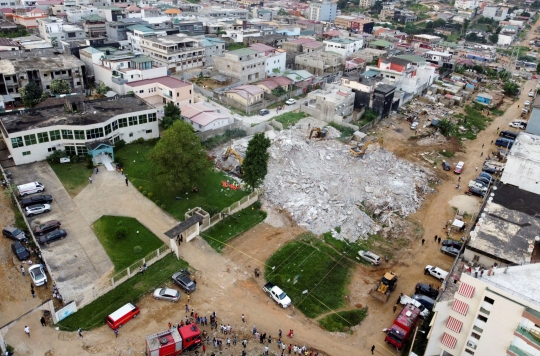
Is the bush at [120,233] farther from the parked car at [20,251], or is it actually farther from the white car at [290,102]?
the white car at [290,102]

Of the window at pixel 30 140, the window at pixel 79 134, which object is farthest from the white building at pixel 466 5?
the window at pixel 30 140

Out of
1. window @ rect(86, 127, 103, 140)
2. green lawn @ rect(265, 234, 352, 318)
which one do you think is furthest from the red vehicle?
window @ rect(86, 127, 103, 140)

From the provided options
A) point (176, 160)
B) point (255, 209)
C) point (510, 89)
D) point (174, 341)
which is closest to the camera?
point (174, 341)

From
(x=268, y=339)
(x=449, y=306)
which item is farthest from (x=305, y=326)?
(x=449, y=306)

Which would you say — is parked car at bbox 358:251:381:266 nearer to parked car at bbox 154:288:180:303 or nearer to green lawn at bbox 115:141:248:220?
green lawn at bbox 115:141:248:220

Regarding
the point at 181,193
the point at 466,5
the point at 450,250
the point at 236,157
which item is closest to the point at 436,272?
the point at 450,250

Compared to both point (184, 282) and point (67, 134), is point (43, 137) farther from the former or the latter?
point (184, 282)

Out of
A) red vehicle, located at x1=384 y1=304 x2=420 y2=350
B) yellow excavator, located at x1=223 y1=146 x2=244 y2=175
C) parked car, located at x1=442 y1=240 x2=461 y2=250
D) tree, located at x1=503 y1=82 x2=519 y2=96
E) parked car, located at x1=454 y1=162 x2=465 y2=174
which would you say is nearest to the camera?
red vehicle, located at x1=384 y1=304 x2=420 y2=350
